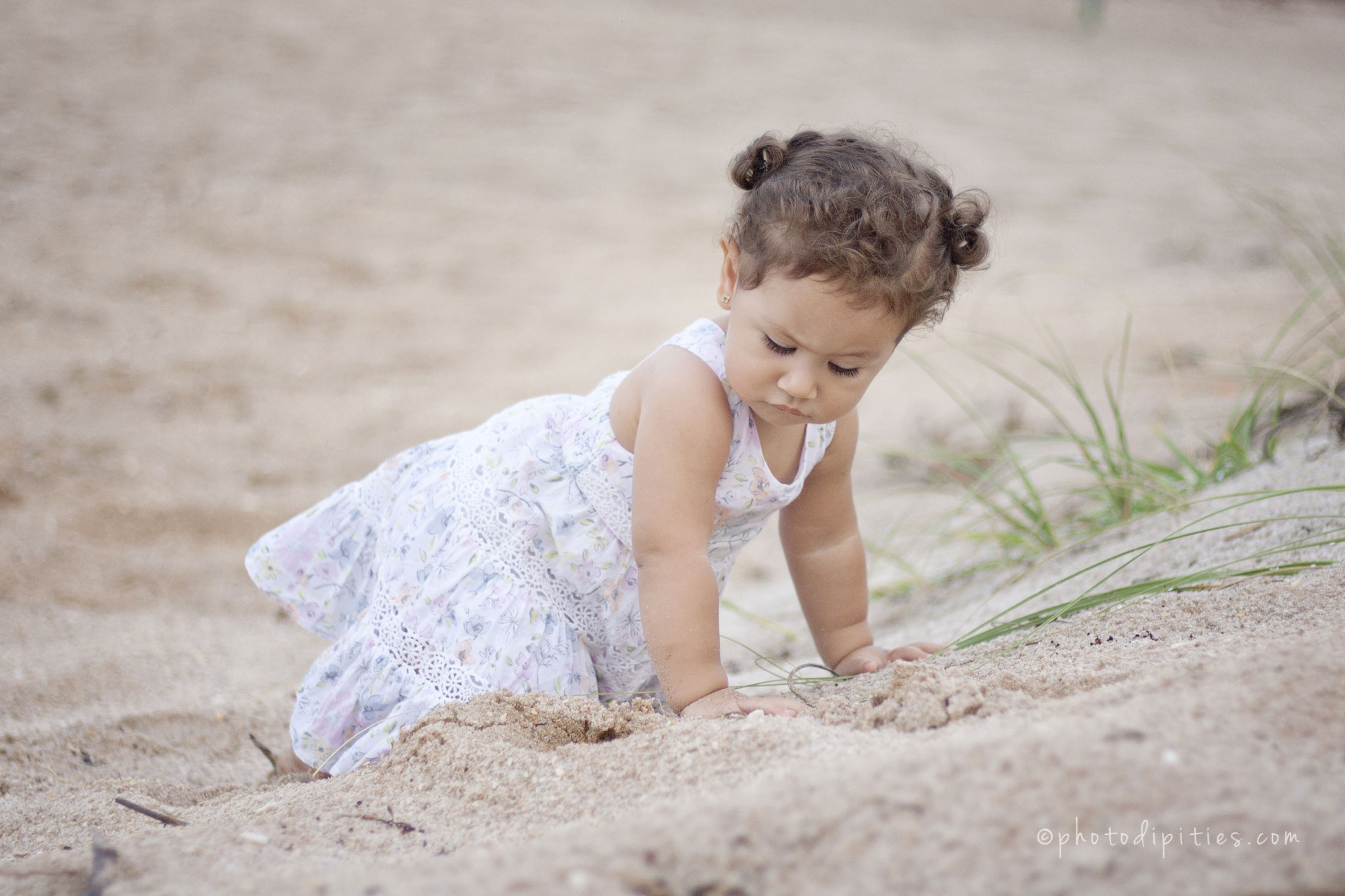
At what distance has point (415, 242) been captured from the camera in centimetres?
550

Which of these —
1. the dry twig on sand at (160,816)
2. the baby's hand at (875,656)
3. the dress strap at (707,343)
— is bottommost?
the baby's hand at (875,656)

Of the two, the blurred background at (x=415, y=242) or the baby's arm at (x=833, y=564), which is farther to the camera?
the blurred background at (x=415, y=242)

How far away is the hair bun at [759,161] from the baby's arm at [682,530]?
329 mm

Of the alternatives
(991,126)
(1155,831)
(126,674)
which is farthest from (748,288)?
(991,126)

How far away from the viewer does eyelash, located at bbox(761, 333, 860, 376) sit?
151cm

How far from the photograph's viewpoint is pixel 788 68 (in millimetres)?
9094

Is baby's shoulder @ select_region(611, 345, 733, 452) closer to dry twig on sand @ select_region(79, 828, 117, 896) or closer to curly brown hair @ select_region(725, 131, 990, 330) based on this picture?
curly brown hair @ select_region(725, 131, 990, 330)

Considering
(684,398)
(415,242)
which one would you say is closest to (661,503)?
(684,398)

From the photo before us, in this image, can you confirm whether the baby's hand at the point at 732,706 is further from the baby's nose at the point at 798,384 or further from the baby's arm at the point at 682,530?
the baby's nose at the point at 798,384

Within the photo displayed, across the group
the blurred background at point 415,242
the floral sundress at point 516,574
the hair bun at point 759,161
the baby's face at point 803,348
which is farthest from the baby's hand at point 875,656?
the hair bun at point 759,161

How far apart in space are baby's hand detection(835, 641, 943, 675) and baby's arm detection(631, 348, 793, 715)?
0.36m

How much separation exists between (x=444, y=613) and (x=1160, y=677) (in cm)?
113

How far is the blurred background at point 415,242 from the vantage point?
2.99m

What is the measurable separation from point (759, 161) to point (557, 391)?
8.16 ft
